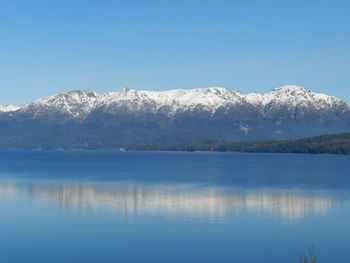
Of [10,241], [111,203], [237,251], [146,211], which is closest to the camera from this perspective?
[237,251]

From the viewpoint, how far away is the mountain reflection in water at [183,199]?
55844mm

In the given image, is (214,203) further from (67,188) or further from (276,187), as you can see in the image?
(67,188)

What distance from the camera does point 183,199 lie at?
2623 inches

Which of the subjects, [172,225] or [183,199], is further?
[183,199]

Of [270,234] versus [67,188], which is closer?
[270,234]

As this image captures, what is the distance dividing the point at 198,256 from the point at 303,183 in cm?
6173

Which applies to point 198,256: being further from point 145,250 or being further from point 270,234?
point 270,234

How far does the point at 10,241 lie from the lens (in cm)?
4134

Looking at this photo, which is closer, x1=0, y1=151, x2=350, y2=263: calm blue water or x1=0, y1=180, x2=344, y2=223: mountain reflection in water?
x1=0, y1=151, x2=350, y2=263: calm blue water

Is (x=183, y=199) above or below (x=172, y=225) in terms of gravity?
above

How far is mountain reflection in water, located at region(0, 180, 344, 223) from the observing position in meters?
55.8

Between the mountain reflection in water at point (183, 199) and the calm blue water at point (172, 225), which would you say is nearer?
the calm blue water at point (172, 225)

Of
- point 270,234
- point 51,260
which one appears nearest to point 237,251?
point 270,234

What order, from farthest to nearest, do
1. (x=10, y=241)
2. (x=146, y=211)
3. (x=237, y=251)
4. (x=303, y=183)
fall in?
(x=303, y=183), (x=146, y=211), (x=10, y=241), (x=237, y=251)
